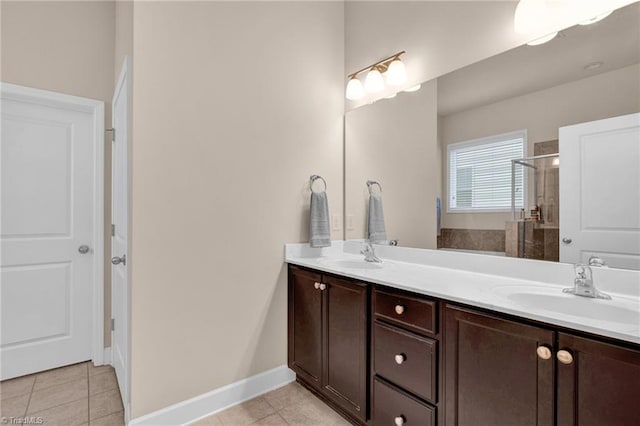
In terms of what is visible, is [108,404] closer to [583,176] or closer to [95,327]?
[95,327]

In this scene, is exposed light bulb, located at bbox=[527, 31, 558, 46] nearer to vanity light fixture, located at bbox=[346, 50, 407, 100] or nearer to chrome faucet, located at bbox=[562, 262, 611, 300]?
vanity light fixture, located at bbox=[346, 50, 407, 100]

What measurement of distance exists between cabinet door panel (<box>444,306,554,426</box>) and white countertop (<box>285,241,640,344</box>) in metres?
0.07

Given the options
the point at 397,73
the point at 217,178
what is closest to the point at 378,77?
the point at 397,73

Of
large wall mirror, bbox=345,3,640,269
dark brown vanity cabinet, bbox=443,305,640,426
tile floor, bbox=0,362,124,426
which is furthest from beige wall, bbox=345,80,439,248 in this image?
tile floor, bbox=0,362,124,426

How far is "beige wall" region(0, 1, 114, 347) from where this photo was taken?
82.8 inches

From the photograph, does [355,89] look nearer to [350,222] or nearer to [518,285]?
[350,222]

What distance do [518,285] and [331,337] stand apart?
3.29ft

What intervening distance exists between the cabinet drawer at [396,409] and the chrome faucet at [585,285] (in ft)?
2.47

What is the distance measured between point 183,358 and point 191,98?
1.48 metres

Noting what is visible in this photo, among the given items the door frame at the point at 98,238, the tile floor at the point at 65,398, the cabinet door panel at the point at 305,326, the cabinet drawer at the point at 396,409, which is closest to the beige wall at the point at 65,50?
the door frame at the point at 98,238

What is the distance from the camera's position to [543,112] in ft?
4.86

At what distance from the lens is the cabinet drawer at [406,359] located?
1286 millimetres

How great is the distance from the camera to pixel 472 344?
1149mm

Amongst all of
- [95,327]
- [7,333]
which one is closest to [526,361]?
[95,327]
